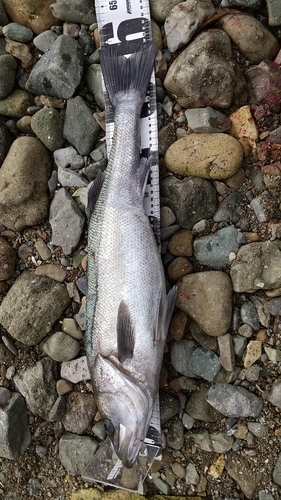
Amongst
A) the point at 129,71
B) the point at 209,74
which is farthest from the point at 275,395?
the point at 129,71

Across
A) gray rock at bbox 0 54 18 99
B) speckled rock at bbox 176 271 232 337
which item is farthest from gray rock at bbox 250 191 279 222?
gray rock at bbox 0 54 18 99

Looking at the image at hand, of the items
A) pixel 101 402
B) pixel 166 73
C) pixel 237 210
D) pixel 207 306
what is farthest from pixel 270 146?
pixel 101 402

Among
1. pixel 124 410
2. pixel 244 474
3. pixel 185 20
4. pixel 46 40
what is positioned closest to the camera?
pixel 124 410

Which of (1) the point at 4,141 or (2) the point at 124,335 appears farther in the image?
→ (1) the point at 4,141

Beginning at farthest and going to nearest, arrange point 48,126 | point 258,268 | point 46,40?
point 46,40 → point 48,126 → point 258,268

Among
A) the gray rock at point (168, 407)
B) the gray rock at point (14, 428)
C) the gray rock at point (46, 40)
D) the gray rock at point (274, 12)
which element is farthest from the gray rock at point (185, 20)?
the gray rock at point (14, 428)

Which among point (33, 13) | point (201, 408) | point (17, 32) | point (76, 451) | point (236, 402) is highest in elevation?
point (33, 13)

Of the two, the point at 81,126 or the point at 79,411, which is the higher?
the point at 81,126

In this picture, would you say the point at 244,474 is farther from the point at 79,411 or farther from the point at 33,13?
the point at 33,13
